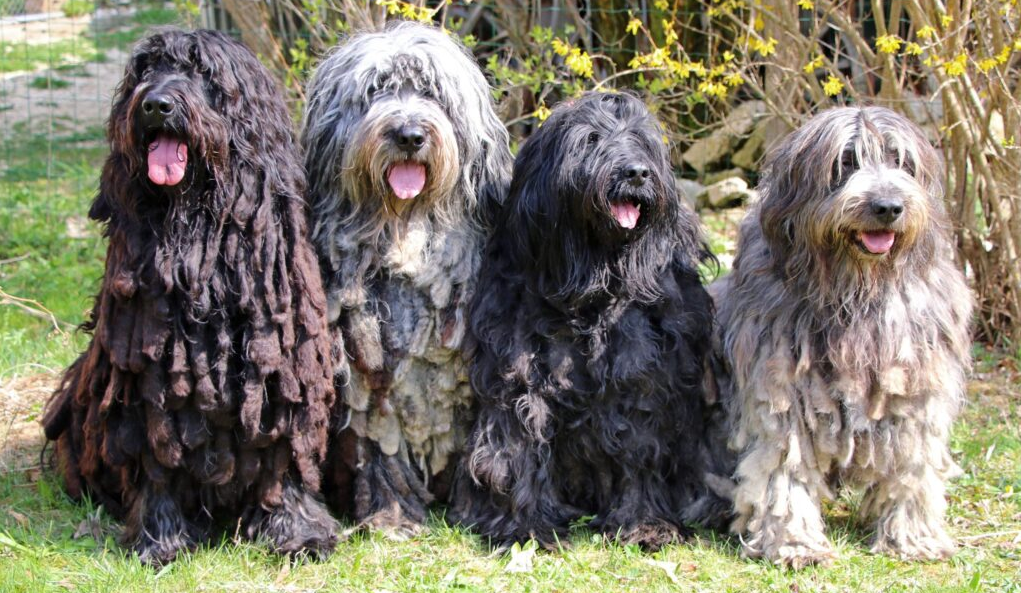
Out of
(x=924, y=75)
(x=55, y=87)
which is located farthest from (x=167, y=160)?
(x=55, y=87)

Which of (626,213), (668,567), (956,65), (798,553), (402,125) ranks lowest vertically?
(668,567)

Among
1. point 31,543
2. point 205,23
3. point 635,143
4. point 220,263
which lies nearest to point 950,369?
point 635,143

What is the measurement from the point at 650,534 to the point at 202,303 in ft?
5.72

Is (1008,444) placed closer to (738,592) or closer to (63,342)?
(738,592)

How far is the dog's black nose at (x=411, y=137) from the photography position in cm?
378

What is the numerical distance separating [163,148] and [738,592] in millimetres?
2358

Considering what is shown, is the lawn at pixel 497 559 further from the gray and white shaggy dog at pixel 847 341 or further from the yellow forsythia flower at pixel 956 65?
the yellow forsythia flower at pixel 956 65

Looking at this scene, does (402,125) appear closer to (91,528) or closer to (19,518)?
(91,528)

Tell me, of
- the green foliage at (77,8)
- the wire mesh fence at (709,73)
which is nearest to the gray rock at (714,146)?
the wire mesh fence at (709,73)

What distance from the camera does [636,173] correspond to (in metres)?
3.76

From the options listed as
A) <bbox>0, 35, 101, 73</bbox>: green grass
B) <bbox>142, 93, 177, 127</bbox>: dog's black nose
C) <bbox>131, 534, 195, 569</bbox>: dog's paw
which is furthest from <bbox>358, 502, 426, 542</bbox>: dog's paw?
<bbox>0, 35, 101, 73</bbox>: green grass

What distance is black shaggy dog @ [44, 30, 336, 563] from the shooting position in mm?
3623

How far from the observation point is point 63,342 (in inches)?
232

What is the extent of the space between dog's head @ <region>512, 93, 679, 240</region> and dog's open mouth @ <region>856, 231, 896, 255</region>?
0.67 metres
